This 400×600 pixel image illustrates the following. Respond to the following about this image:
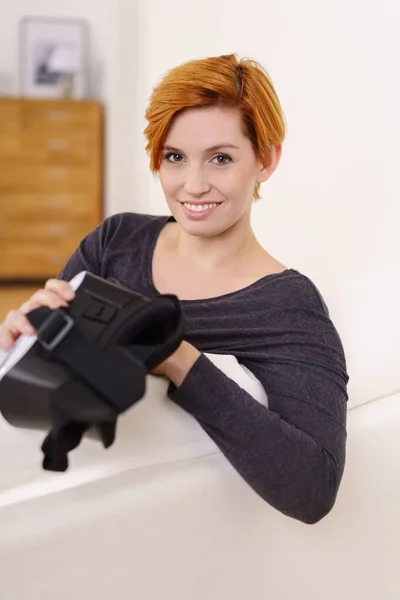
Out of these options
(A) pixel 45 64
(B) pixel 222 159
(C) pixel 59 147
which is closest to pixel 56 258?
(C) pixel 59 147

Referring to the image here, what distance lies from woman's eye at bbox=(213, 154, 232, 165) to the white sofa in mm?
376

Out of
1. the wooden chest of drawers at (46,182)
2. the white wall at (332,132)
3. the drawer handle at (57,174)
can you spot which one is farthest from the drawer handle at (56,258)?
the white wall at (332,132)

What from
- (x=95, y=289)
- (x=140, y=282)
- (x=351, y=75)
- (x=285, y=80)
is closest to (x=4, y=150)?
(x=285, y=80)

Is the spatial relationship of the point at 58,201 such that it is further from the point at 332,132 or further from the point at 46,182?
the point at 332,132

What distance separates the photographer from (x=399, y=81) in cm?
163

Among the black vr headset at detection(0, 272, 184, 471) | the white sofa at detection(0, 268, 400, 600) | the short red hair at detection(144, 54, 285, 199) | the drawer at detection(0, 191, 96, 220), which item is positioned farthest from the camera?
the drawer at detection(0, 191, 96, 220)

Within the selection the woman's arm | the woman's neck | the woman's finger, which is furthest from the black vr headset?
the woman's neck

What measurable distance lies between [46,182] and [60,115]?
0.39 meters

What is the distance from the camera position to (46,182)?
16.1 ft

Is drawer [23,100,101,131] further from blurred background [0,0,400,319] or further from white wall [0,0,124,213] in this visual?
white wall [0,0,124,213]

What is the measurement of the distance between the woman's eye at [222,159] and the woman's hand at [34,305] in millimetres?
358

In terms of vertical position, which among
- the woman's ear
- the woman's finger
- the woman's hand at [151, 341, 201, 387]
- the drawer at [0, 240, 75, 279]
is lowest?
the drawer at [0, 240, 75, 279]

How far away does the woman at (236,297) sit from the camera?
102 centimetres

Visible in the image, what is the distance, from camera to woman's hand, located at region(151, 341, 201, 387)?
1015 millimetres
